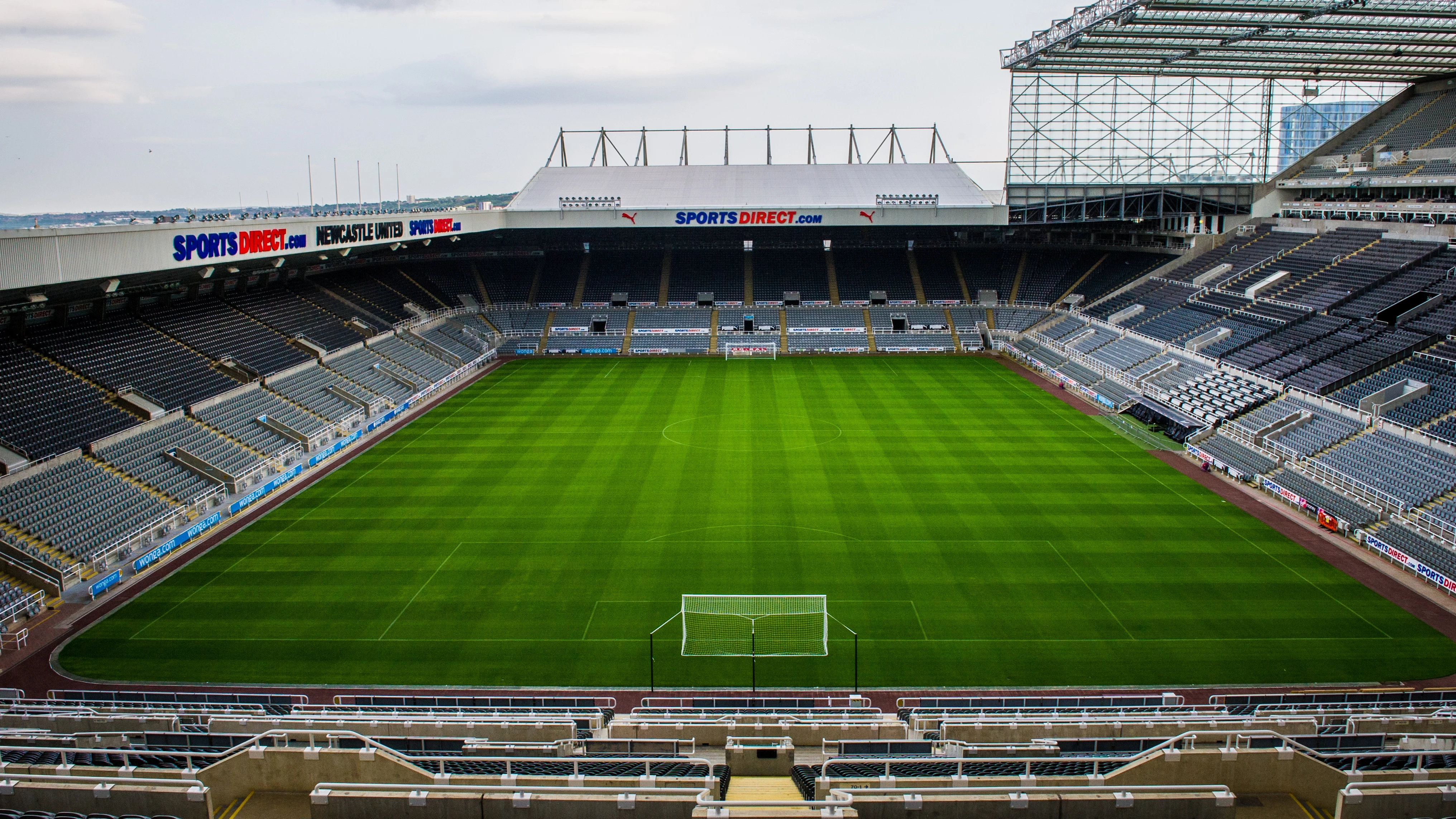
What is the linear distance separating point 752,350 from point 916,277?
15.8m

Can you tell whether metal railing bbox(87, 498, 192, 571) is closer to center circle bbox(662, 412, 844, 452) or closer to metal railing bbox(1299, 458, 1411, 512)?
center circle bbox(662, 412, 844, 452)

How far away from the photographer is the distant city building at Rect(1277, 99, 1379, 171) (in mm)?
57594

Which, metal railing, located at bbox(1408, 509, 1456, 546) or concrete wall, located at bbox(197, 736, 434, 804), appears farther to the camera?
metal railing, located at bbox(1408, 509, 1456, 546)

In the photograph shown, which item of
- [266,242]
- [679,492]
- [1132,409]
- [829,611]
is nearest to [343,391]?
[266,242]

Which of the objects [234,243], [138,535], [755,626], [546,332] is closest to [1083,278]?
[546,332]

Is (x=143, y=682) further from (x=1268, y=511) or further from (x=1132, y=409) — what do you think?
(x=1132, y=409)

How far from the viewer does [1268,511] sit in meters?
29.3

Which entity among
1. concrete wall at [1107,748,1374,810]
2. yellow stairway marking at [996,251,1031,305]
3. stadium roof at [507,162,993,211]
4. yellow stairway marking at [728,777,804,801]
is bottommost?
yellow stairway marking at [728,777,804,801]

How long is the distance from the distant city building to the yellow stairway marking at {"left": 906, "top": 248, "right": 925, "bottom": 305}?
24109 millimetres

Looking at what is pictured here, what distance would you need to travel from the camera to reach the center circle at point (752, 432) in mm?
37219

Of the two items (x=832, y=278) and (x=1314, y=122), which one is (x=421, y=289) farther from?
(x=1314, y=122)

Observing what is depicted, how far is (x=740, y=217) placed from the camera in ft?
204

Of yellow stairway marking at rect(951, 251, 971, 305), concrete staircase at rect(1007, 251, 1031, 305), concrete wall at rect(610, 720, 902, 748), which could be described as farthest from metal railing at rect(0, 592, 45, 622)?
yellow stairway marking at rect(951, 251, 971, 305)

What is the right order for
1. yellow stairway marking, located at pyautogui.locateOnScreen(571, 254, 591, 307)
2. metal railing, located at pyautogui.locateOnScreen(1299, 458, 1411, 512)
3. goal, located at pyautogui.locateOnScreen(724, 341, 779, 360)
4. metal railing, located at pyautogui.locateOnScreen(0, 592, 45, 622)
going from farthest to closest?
1. yellow stairway marking, located at pyautogui.locateOnScreen(571, 254, 591, 307)
2. goal, located at pyautogui.locateOnScreen(724, 341, 779, 360)
3. metal railing, located at pyautogui.locateOnScreen(1299, 458, 1411, 512)
4. metal railing, located at pyautogui.locateOnScreen(0, 592, 45, 622)
